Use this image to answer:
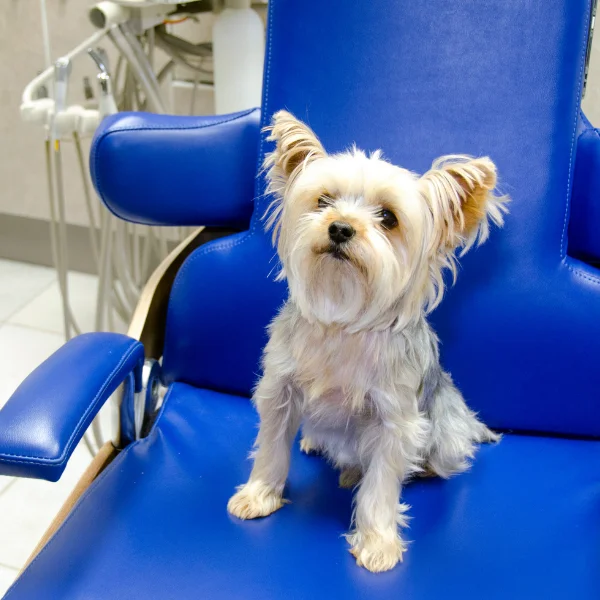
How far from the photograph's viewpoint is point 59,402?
2.77ft

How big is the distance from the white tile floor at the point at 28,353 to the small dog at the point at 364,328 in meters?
0.72

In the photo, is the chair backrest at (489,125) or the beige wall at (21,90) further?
the beige wall at (21,90)

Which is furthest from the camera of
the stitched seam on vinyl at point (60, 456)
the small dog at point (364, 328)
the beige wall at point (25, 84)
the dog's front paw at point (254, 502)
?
the beige wall at point (25, 84)

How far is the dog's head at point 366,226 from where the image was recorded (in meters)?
0.86

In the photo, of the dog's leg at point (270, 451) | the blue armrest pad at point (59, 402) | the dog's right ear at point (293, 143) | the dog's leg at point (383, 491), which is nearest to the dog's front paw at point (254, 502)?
the dog's leg at point (270, 451)

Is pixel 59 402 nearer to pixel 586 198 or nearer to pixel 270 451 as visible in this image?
pixel 270 451

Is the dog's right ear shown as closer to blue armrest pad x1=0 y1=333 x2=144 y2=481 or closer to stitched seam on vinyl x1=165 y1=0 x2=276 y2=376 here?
stitched seam on vinyl x1=165 y1=0 x2=276 y2=376

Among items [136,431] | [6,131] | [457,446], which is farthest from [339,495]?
[6,131]

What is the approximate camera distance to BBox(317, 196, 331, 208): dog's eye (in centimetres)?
91

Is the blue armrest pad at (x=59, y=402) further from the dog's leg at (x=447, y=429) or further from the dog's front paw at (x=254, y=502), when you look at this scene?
the dog's leg at (x=447, y=429)

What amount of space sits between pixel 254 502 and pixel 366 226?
0.43 m

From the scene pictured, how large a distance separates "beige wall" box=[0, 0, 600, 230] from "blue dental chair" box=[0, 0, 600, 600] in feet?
2.76

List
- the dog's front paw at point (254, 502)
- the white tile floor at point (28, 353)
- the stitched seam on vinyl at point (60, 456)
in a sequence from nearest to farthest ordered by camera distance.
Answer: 1. the stitched seam on vinyl at point (60, 456)
2. the dog's front paw at point (254, 502)
3. the white tile floor at point (28, 353)

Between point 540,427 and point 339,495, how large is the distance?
0.37m
